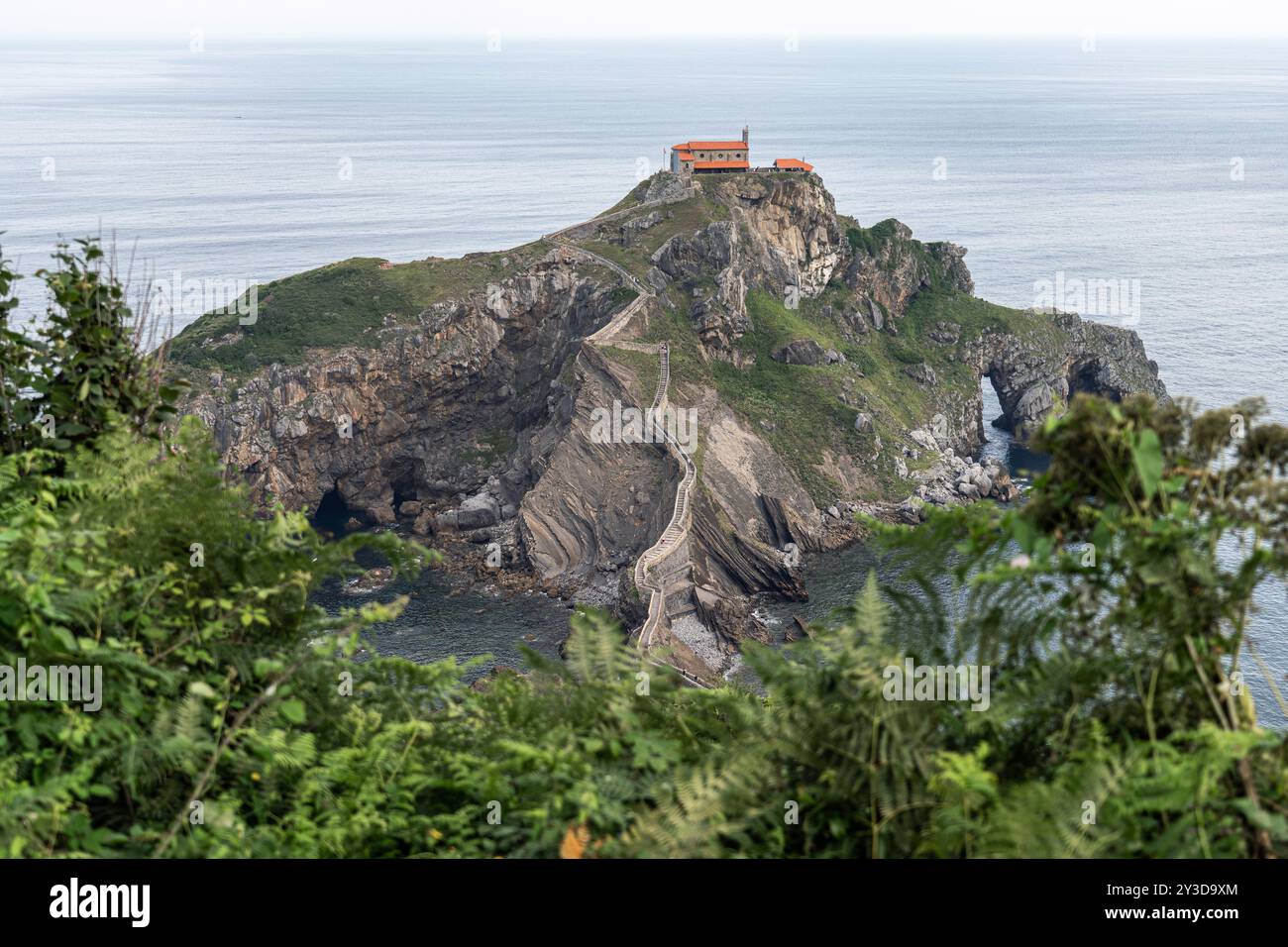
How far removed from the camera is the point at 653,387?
3647 inches

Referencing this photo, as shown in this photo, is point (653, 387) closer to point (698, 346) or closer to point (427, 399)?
point (698, 346)

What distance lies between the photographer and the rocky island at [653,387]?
278 feet

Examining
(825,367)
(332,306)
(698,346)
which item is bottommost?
(825,367)

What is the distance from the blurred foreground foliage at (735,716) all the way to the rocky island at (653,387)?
6499 centimetres

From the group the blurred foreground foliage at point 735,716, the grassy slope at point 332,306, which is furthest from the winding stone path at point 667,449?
the blurred foreground foliage at point 735,716

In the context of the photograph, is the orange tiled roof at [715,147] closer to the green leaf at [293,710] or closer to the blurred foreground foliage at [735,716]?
the blurred foreground foliage at [735,716]

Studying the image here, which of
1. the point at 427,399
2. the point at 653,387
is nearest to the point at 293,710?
the point at 653,387

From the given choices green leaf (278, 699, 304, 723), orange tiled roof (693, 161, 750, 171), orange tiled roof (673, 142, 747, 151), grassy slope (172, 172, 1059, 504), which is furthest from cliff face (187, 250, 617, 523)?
Answer: green leaf (278, 699, 304, 723)

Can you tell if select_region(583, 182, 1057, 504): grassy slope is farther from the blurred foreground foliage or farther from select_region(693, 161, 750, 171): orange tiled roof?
the blurred foreground foliage

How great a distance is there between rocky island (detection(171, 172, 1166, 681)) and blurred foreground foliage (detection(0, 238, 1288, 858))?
65.0 meters

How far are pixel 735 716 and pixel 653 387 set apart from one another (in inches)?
3297

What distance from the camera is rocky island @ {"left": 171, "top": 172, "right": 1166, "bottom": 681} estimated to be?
3332 inches

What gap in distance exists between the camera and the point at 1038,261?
158 metres

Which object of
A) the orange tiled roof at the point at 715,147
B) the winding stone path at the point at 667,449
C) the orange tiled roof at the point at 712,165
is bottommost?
the winding stone path at the point at 667,449
